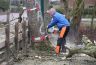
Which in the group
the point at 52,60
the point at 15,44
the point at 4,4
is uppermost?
the point at 15,44

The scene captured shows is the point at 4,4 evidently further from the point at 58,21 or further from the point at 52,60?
the point at 52,60

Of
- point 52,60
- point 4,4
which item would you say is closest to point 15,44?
point 52,60

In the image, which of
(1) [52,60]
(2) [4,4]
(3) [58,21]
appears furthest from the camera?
(2) [4,4]

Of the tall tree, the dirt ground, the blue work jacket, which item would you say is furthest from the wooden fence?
the tall tree

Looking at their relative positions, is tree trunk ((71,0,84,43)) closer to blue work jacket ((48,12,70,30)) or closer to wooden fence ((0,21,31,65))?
wooden fence ((0,21,31,65))

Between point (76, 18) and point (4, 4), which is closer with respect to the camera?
point (76, 18)

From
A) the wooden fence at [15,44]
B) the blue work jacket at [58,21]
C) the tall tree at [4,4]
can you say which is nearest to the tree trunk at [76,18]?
the wooden fence at [15,44]

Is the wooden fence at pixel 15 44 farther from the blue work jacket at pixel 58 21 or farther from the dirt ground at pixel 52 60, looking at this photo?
the blue work jacket at pixel 58 21

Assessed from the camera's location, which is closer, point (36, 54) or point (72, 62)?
point (72, 62)

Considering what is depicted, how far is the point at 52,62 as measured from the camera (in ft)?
36.1

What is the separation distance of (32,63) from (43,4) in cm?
520

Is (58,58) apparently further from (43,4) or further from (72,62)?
(43,4)

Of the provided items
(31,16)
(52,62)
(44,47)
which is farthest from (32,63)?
(31,16)

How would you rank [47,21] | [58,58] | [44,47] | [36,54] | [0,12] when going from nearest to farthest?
[58,58], [36,54], [44,47], [47,21], [0,12]
